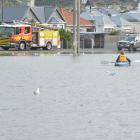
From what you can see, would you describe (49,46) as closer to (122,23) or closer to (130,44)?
(130,44)

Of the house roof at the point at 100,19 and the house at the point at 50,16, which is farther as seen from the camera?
the house roof at the point at 100,19

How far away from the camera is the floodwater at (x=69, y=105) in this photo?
1722 centimetres

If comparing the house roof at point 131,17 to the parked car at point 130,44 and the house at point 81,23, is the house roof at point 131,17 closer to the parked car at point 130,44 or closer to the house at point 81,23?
the house at point 81,23

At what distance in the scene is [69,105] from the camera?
22344mm

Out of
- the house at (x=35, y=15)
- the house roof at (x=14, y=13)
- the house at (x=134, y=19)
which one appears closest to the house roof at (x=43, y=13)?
the house at (x=35, y=15)

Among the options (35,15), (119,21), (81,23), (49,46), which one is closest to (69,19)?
(81,23)

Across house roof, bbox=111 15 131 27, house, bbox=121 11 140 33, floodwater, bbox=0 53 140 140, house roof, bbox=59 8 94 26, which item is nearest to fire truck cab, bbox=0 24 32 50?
floodwater, bbox=0 53 140 140

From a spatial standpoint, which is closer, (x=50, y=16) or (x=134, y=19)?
(x=50, y=16)

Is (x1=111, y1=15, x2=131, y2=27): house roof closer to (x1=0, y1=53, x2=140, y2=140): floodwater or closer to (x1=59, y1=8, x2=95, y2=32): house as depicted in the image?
(x1=59, y1=8, x2=95, y2=32): house

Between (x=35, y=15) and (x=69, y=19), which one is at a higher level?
(x=35, y=15)

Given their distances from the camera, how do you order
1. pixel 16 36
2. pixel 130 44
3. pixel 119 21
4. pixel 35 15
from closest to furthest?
pixel 16 36, pixel 130 44, pixel 35 15, pixel 119 21

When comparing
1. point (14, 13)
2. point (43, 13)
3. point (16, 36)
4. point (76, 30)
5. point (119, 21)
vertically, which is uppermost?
point (14, 13)

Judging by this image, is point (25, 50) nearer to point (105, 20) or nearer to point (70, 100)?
point (70, 100)

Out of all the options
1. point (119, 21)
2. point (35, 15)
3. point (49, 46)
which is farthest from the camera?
point (119, 21)
